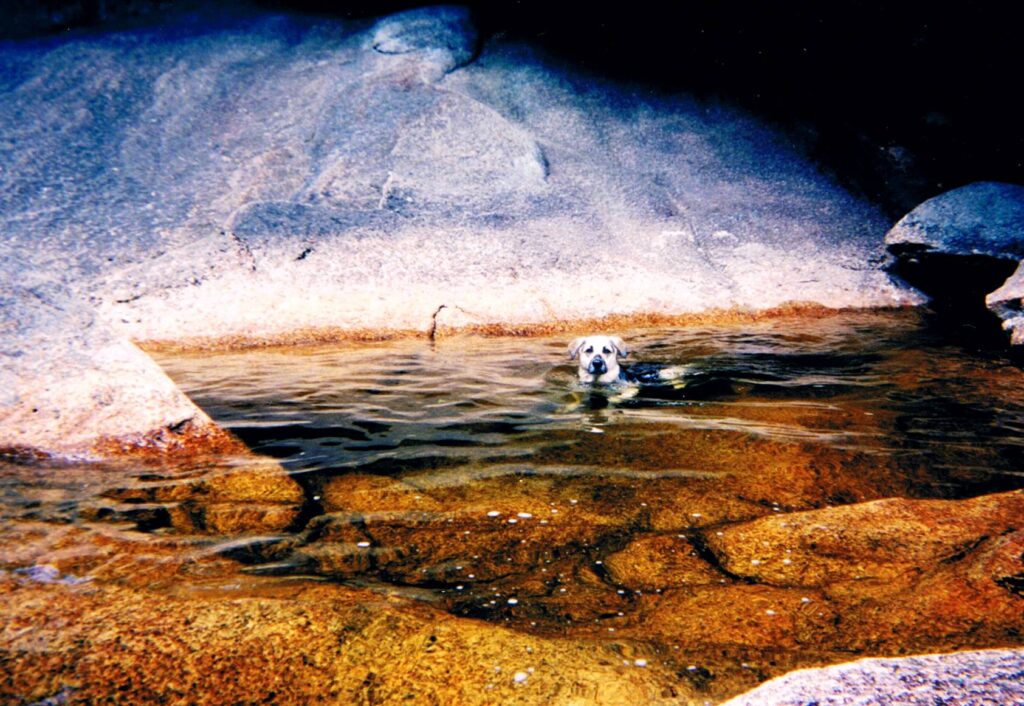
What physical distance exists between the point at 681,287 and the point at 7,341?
22.6 feet

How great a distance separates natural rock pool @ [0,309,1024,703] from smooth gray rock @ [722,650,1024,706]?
0.23 metres

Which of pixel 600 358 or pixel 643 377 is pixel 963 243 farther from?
pixel 600 358

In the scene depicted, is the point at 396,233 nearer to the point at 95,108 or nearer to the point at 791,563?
the point at 95,108

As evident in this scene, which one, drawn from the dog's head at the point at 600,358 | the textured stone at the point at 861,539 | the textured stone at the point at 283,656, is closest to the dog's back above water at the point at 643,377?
the dog's head at the point at 600,358

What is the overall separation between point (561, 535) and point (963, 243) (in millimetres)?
7940

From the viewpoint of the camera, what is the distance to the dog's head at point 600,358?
573cm

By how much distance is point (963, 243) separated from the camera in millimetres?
8570

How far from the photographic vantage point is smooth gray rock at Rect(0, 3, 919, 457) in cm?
809

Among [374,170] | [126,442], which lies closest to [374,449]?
[126,442]

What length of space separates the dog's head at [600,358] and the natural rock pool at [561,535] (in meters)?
0.39

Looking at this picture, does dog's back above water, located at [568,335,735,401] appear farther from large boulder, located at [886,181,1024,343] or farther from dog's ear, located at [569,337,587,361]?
large boulder, located at [886,181,1024,343]

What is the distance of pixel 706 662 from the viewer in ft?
6.67

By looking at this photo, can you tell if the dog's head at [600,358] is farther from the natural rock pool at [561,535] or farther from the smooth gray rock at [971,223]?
the smooth gray rock at [971,223]

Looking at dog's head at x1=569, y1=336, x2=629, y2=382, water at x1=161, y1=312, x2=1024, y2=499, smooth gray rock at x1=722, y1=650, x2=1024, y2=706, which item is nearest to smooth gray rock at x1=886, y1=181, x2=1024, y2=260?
water at x1=161, y1=312, x2=1024, y2=499
